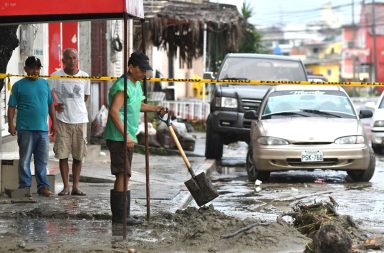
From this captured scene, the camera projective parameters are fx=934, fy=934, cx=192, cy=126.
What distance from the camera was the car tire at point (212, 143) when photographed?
18672 millimetres

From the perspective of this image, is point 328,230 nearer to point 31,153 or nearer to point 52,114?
point 31,153

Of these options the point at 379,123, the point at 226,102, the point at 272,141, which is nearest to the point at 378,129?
the point at 379,123

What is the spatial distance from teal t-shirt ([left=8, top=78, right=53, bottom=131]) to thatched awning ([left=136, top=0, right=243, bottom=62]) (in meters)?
12.0

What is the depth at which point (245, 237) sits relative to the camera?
27.8 feet

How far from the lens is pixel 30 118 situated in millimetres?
11438

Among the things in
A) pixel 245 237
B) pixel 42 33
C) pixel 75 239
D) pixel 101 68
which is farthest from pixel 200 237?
pixel 101 68

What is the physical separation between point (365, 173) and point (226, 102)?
4585 millimetres

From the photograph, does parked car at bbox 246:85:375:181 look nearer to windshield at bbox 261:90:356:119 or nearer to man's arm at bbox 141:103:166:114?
windshield at bbox 261:90:356:119

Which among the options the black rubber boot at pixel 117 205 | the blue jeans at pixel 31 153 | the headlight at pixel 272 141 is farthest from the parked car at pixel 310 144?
the black rubber boot at pixel 117 205

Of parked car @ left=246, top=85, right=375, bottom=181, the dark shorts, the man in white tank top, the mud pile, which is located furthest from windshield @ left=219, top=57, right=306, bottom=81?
the mud pile

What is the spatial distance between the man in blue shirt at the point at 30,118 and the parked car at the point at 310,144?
4054 mm

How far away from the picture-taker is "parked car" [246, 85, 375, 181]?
14.2 metres

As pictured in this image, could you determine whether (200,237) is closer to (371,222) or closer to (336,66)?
(371,222)

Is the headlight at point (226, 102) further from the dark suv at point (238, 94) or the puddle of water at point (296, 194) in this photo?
the puddle of water at point (296, 194)
